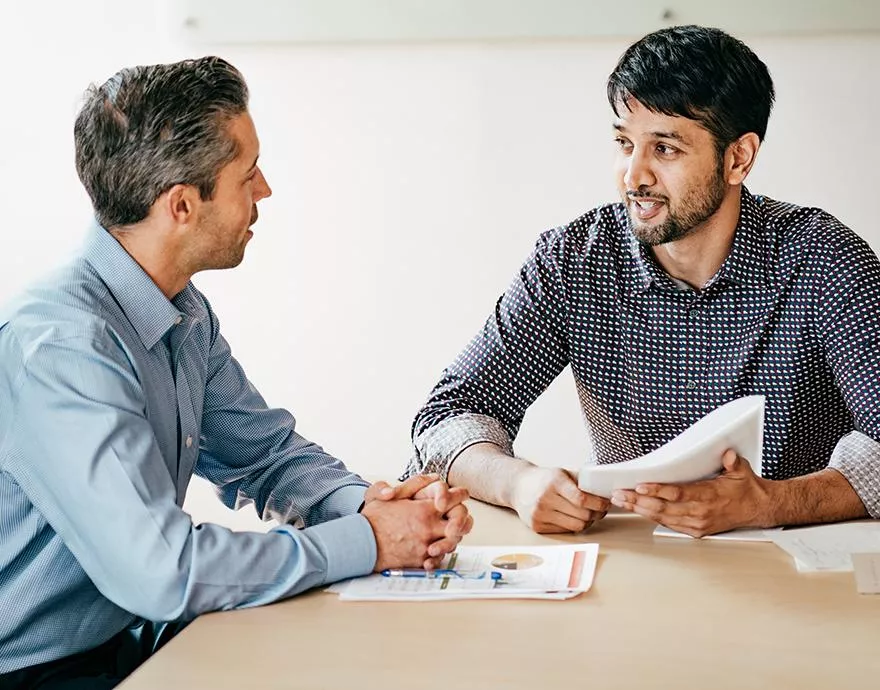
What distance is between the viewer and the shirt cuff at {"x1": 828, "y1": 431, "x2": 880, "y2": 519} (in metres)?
1.65

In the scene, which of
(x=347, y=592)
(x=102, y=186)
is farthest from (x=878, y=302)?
(x=102, y=186)

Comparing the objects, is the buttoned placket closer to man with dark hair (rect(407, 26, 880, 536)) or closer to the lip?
man with dark hair (rect(407, 26, 880, 536))

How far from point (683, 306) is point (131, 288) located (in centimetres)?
95

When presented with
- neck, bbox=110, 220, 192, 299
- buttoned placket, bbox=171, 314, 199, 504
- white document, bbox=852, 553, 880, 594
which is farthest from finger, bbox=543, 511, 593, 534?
neck, bbox=110, 220, 192, 299

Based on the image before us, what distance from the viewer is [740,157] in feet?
6.54

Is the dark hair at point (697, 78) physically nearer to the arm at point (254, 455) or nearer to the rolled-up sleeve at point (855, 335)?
→ the rolled-up sleeve at point (855, 335)

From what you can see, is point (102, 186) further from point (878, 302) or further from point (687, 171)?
point (878, 302)

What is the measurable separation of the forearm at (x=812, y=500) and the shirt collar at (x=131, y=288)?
2.84 feet

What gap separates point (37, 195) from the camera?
328 centimetres

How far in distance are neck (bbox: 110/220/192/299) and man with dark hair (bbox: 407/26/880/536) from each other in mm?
563

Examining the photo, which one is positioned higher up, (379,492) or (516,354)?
(516,354)

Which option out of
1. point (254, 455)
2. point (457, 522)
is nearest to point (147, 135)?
point (254, 455)

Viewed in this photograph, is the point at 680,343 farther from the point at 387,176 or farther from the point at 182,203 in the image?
the point at 387,176

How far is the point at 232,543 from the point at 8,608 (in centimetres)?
28
